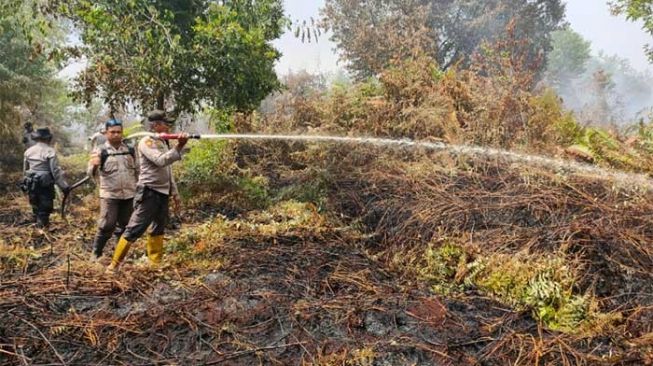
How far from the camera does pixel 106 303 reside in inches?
141

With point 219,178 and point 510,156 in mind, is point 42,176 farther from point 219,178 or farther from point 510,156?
point 510,156

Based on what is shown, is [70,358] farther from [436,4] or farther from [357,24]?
[436,4]

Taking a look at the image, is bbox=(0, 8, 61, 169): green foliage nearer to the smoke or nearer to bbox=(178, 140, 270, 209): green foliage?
bbox=(178, 140, 270, 209): green foliage

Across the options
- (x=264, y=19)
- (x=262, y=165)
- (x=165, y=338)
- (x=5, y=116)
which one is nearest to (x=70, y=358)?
(x=165, y=338)

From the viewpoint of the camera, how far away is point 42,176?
629 cm

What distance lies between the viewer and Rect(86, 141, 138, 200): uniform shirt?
179 inches

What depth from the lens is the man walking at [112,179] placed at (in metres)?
4.54

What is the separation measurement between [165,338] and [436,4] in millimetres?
25844

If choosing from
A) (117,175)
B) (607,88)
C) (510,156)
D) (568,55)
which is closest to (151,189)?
(117,175)

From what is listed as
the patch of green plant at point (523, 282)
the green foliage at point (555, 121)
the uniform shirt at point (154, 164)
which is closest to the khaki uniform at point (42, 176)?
the uniform shirt at point (154, 164)

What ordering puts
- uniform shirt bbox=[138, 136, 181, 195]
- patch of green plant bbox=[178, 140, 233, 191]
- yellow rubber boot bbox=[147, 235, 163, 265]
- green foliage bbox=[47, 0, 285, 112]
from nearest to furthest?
uniform shirt bbox=[138, 136, 181, 195]
yellow rubber boot bbox=[147, 235, 163, 265]
green foliage bbox=[47, 0, 285, 112]
patch of green plant bbox=[178, 140, 233, 191]

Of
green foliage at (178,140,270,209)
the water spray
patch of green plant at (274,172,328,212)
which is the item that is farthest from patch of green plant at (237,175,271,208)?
the water spray

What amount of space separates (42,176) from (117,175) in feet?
8.25

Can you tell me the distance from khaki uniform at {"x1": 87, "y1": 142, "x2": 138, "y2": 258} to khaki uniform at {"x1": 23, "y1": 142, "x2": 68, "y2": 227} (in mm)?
2169
